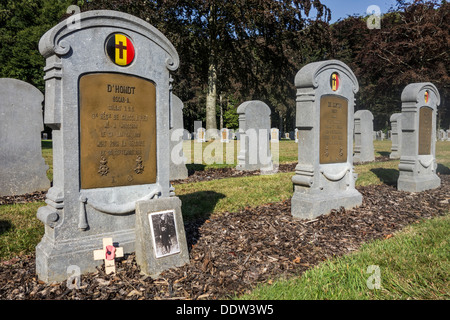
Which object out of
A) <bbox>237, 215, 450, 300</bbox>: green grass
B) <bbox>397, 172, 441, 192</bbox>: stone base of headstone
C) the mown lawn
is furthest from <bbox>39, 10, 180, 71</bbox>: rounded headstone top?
<bbox>397, 172, 441, 192</bbox>: stone base of headstone

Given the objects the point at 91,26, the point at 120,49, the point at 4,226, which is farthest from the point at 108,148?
the point at 4,226

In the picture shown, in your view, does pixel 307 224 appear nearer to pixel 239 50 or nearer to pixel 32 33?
pixel 239 50

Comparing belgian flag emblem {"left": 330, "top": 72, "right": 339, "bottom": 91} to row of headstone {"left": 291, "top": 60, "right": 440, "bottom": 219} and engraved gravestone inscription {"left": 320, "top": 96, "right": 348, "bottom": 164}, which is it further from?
engraved gravestone inscription {"left": 320, "top": 96, "right": 348, "bottom": 164}

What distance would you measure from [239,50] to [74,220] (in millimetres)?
18728

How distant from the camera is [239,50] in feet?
68.2

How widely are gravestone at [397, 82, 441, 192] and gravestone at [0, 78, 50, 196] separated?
8.82 metres

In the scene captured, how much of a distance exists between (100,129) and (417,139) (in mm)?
7902

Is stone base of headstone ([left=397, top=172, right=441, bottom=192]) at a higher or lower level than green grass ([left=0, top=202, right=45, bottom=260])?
higher

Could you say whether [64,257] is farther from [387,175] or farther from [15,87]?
[387,175]

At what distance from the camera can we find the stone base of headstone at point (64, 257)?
348 cm

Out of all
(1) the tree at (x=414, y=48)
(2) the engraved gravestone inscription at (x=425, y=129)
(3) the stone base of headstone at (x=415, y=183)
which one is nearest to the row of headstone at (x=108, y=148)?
(3) the stone base of headstone at (x=415, y=183)

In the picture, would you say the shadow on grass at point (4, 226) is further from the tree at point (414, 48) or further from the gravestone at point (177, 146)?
the tree at point (414, 48)

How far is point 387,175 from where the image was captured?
10.6 meters

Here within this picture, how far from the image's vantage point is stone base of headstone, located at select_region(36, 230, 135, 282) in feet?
11.4
